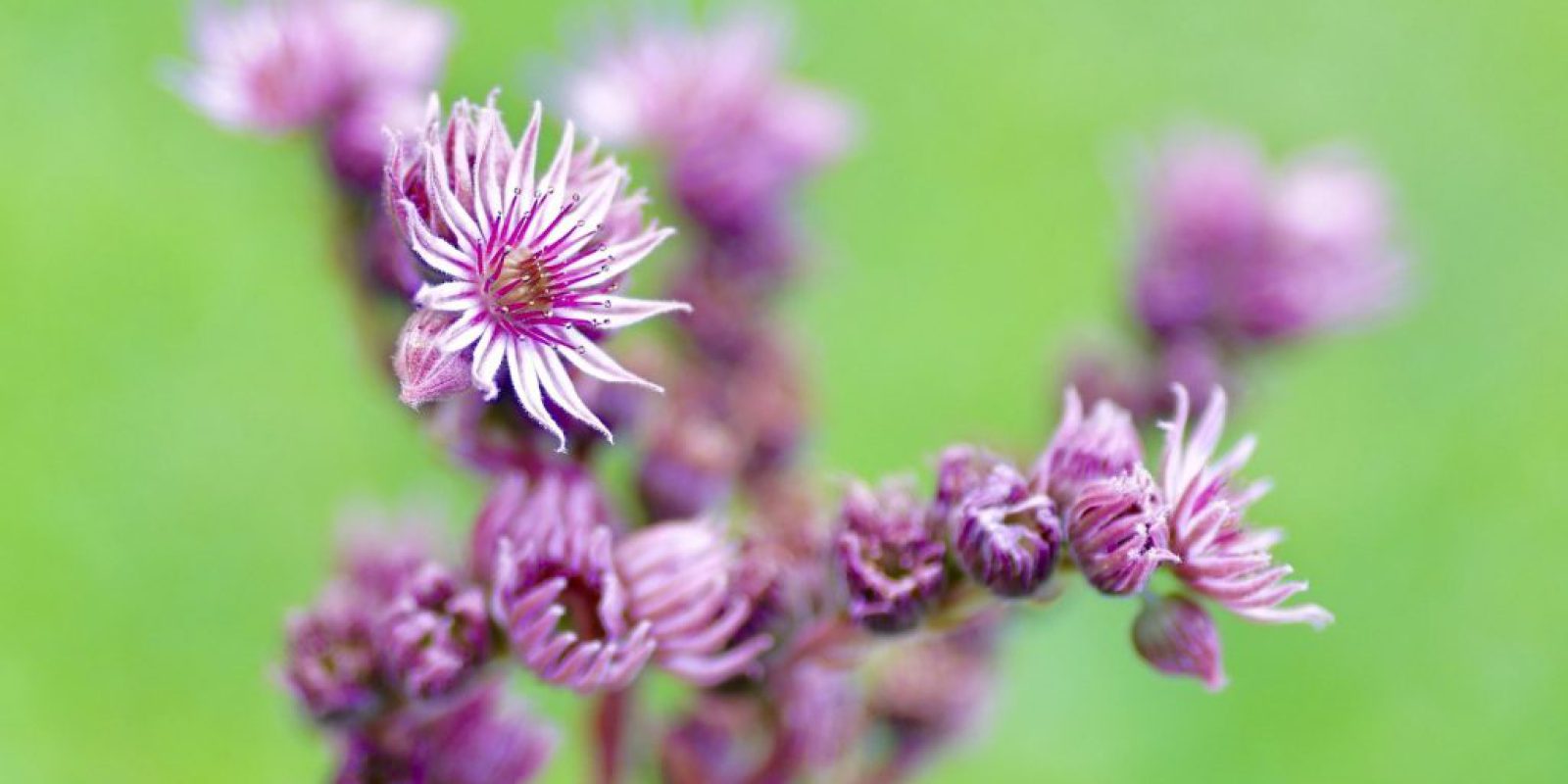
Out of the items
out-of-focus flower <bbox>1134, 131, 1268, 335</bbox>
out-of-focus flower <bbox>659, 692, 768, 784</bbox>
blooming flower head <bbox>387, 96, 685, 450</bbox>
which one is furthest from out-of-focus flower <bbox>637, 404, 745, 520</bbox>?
out-of-focus flower <bbox>1134, 131, 1268, 335</bbox>

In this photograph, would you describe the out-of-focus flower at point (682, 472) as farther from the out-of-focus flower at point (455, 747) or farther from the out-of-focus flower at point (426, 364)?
the out-of-focus flower at point (426, 364)

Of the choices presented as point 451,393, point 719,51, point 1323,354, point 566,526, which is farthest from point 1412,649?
point 451,393

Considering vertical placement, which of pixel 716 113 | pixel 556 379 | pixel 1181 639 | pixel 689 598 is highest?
pixel 716 113

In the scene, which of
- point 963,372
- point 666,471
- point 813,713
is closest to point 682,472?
point 666,471

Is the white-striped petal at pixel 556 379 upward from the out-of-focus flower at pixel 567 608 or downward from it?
upward

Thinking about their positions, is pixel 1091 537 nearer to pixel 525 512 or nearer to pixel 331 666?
pixel 525 512

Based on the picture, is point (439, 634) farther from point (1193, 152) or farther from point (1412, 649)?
point (1412, 649)

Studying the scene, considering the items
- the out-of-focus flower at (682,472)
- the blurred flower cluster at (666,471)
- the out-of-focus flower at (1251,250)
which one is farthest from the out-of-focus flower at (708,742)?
the out-of-focus flower at (1251,250)
